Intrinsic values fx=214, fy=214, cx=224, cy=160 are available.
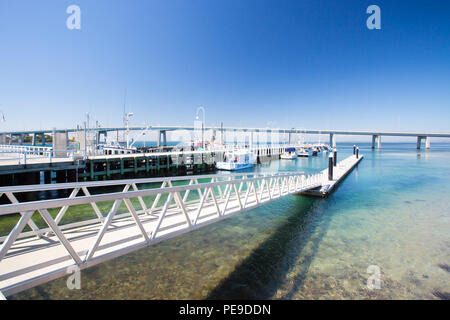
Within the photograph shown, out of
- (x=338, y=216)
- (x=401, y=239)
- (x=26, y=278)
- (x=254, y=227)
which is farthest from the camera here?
(x=338, y=216)

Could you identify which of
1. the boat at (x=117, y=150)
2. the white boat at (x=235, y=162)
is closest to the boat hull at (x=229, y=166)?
the white boat at (x=235, y=162)

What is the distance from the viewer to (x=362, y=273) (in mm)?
6875

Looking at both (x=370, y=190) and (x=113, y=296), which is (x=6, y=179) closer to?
(x=113, y=296)

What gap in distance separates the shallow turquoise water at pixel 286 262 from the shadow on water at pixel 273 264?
0.03 metres

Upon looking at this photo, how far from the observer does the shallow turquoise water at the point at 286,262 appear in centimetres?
592

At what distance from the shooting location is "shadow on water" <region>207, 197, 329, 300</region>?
19.5ft

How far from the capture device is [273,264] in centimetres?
738

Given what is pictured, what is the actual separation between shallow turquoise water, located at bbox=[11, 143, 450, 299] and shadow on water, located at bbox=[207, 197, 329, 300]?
30mm

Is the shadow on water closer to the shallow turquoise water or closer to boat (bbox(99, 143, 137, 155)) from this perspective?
the shallow turquoise water

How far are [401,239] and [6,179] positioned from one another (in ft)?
79.0

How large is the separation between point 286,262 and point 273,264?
50 centimetres

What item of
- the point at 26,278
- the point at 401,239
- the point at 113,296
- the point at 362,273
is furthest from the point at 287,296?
the point at 401,239

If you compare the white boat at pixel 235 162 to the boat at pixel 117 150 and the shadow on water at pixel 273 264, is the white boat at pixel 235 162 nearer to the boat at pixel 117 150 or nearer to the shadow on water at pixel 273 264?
the boat at pixel 117 150
